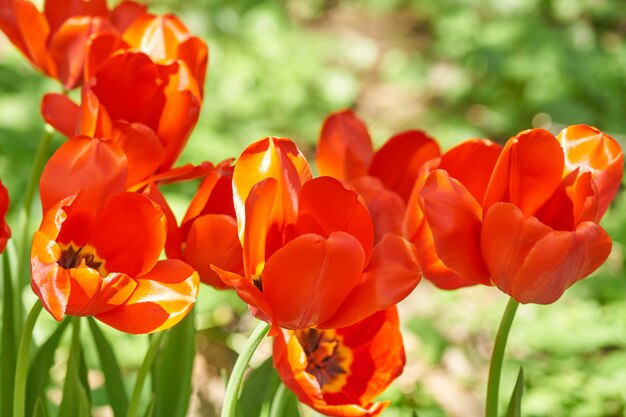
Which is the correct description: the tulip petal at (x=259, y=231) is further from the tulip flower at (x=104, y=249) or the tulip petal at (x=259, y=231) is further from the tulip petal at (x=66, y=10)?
the tulip petal at (x=66, y=10)

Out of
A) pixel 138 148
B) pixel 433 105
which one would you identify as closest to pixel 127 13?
pixel 138 148

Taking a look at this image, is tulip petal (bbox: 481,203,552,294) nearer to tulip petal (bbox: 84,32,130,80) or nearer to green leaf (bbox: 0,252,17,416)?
tulip petal (bbox: 84,32,130,80)

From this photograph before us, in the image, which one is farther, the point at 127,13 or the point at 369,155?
the point at 127,13

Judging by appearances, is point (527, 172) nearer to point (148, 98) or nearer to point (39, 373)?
point (148, 98)

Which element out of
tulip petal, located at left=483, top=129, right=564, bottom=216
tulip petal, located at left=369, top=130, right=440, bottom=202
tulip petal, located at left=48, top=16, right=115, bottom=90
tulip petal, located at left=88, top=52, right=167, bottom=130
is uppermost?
tulip petal, located at left=48, top=16, right=115, bottom=90

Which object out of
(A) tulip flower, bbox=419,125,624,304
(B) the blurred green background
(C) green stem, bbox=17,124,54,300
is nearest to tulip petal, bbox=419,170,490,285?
(A) tulip flower, bbox=419,125,624,304

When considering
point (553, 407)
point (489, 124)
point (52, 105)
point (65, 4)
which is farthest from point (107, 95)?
point (489, 124)

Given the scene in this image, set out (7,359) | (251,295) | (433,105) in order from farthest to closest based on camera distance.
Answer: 1. (433,105)
2. (7,359)
3. (251,295)
